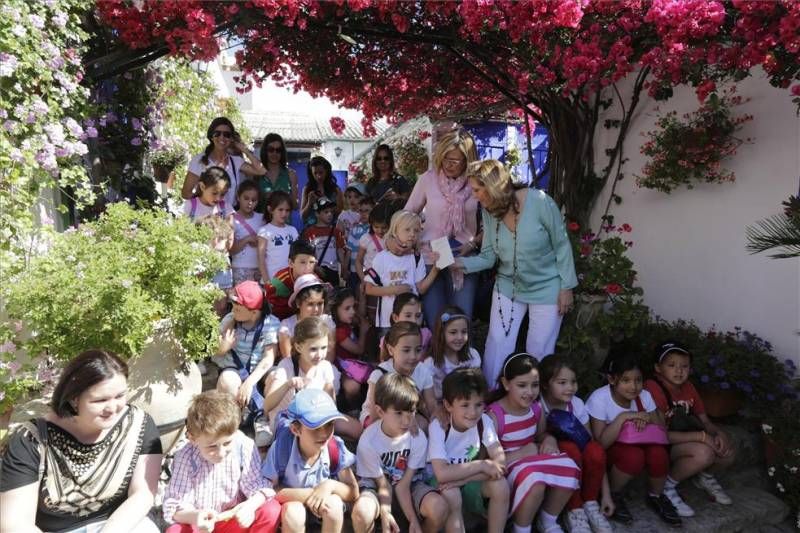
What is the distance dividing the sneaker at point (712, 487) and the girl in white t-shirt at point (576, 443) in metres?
0.78

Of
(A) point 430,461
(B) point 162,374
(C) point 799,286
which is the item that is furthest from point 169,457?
(C) point 799,286

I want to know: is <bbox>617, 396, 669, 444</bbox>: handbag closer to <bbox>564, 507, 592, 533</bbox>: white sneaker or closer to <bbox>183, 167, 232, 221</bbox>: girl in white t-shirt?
<bbox>564, 507, 592, 533</bbox>: white sneaker

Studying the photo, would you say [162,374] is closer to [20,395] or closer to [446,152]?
[20,395]

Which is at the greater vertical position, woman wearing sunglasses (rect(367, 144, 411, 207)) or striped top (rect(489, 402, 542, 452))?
woman wearing sunglasses (rect(367, 144, 411, 207))

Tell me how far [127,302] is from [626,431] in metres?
2.90

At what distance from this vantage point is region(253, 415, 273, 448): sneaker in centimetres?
312

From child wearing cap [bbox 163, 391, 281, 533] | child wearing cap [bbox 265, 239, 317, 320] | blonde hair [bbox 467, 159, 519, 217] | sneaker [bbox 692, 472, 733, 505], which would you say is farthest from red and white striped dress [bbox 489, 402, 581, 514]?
child wearing cap [bbox 265, 239, 317, 320]

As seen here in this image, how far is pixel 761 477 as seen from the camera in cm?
379

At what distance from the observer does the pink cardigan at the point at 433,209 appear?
3855 mm

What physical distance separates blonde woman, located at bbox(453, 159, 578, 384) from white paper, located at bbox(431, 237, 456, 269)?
0.13 m

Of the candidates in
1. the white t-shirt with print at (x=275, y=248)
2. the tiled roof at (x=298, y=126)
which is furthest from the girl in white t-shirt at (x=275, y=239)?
the tiled roof at (x=298, y=126)

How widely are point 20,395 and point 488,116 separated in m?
8.41

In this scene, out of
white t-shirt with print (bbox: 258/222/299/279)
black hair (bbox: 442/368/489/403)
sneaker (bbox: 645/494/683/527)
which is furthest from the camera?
white t-shirt with print (bbox: 258/222/299/279)

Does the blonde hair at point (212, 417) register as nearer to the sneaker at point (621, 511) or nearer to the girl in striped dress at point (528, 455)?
the girl in striped dress at point (528, 455)
